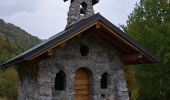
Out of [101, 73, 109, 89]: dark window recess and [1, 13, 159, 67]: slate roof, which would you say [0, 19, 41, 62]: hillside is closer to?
[101, 73, 109, 89]: dark window recess

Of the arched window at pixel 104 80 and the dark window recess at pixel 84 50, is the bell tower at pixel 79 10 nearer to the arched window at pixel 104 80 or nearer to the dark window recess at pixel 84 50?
the dark window recess at pixel 84 50

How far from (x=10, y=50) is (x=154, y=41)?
111ft

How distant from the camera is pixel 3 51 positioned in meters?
54.0

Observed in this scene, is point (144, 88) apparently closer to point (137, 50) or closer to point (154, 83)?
point (154, 83)

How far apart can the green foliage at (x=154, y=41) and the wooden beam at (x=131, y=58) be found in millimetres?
13164

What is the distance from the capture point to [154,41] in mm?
28703

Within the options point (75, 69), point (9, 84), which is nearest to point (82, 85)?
point (75, 69)

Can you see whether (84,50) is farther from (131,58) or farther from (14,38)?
(14,38)

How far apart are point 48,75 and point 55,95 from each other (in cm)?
79

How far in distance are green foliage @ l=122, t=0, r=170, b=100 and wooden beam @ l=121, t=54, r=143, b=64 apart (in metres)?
13.2

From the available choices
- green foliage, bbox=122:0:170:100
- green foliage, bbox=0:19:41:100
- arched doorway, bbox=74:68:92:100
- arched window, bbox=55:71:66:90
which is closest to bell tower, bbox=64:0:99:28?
arched doorway, bbox=74:68:92:100

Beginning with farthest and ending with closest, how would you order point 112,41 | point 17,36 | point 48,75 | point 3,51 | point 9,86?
point 17,36
point 3,51
point 9,86
point 112,41
point 48,75

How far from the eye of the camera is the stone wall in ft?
41.2

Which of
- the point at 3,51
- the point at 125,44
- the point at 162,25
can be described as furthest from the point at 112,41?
the point at 3,51
